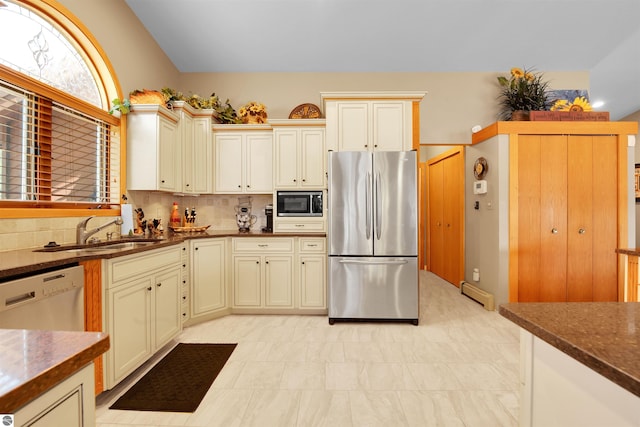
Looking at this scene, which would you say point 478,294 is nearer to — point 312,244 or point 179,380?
point 312,244

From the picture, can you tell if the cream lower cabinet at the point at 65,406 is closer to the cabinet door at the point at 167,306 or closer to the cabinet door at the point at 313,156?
the cabinet door at the point at 167,306

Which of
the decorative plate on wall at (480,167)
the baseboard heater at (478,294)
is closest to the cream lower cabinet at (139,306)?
the baseboard heater at (478,294)

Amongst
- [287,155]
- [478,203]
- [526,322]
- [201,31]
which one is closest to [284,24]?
[201,31]

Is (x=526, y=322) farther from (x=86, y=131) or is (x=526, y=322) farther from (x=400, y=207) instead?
(x=86, y=131)

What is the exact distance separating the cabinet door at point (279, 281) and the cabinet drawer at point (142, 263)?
1.02 metres

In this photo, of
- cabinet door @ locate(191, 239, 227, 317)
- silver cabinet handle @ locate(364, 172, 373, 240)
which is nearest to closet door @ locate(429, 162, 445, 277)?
silver cabinet handle @ locate(364, 172, 373, 240)

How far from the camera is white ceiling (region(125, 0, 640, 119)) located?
3049 millimetres

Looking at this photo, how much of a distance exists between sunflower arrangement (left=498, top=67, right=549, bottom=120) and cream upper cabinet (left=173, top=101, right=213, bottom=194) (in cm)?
385

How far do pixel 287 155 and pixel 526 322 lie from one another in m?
3.17

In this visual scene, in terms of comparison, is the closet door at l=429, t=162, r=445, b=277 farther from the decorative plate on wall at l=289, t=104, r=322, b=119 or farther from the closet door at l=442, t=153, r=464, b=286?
the decorative plate on wall at l=289, t=104, r=322, b=119

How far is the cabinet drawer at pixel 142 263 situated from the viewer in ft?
6.34

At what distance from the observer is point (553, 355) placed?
0.83 m

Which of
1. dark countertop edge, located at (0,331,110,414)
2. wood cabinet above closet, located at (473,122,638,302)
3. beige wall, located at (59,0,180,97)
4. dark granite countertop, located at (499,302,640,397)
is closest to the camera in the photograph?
dark countertop edge, located at (0,331,110,414)

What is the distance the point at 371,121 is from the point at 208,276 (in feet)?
7.98
